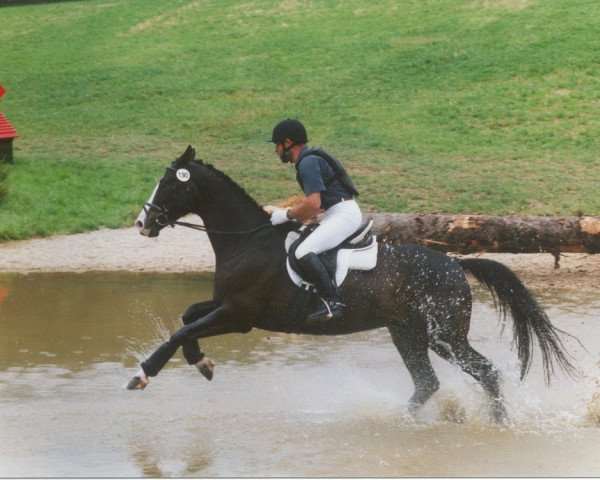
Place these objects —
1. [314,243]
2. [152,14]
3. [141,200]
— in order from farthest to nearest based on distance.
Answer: [152,14] < [141,200] < [314,243]

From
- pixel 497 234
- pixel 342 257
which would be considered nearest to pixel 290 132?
pixel 342 257

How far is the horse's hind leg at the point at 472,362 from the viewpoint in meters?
9.77

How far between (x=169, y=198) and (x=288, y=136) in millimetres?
1178

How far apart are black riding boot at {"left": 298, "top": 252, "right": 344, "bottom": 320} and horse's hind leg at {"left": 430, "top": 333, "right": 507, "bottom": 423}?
0.88m

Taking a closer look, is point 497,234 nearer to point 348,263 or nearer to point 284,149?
point 348,263

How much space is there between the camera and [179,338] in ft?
32.5

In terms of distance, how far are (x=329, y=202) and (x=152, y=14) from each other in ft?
125

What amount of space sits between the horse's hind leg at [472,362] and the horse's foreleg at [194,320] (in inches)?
76.0

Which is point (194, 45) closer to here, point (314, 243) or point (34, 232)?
point (34, 232)

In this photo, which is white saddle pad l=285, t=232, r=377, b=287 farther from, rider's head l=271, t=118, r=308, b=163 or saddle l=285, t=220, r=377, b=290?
rider's head l=271, t=118, r=308, b=163

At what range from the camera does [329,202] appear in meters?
10.0

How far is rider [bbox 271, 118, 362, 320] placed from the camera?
9.76m

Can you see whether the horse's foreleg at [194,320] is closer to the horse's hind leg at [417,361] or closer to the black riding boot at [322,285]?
the black riding boot at [322,285]

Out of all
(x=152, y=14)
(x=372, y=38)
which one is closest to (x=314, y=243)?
(x=372, y=38)
